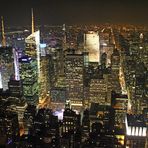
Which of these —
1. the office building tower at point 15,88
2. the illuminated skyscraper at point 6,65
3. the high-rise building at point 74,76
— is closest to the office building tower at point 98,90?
the high-rise building at point 74,76

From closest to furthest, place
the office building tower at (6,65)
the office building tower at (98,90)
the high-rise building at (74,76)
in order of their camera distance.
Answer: the office building tower at (98,90)
the high-rise building at (74,76)
the office building tower at (6,65)

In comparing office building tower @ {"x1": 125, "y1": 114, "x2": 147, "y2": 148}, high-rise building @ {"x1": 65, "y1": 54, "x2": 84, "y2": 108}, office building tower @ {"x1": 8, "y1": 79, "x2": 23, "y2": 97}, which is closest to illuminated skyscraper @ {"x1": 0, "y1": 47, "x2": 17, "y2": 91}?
office building tower @ {"x1": 8, "y1": 79, "x2": 23, "y2": 97}

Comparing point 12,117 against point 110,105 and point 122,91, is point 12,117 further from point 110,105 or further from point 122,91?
point 122,91

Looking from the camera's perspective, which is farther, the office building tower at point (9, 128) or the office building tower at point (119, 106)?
the office building tower at point (119, 106)

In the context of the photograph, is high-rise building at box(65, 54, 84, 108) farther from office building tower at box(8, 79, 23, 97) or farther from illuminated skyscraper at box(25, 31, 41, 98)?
office building tower at box(8, 79, 23, 97)

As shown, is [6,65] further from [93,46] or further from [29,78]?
[93,46]

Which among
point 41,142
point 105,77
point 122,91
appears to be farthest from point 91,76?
point 41,142

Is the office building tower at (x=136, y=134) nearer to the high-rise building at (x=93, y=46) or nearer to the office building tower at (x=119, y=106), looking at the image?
the office building tower at (x=119, y=106)

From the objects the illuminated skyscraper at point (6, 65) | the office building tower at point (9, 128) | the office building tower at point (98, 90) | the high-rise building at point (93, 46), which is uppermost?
the high-rise building at point (93, 46)
